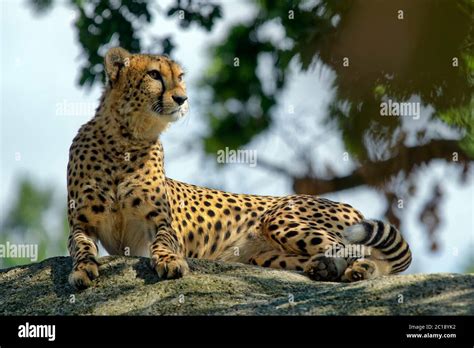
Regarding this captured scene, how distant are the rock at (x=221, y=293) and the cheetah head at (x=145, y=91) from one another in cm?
133

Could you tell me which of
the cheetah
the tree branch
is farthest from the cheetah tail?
→ the tree branch

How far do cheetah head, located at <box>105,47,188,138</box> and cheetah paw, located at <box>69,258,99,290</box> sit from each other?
4.95ft

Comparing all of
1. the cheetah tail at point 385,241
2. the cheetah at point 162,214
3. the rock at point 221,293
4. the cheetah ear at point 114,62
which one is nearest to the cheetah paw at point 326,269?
the cheetah at point 162,214

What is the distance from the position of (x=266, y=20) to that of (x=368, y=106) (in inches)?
98.2

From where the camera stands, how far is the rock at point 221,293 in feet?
27.7

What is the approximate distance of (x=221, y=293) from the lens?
8883mm

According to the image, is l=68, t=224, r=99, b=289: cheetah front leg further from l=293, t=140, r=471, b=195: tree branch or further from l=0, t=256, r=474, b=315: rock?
l=293, t=140, r=471, b=195: tree branch

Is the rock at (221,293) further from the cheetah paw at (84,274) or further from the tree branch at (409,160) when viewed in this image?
the tree branch at (409,160)

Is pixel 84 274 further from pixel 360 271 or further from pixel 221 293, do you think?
pixel 360 271

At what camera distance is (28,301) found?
9.12 m

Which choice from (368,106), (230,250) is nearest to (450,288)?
(230,250)

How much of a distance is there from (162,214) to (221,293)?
4.44ft

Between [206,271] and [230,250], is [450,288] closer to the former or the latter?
[206,271]

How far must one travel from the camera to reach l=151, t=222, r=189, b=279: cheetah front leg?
29.7 ft
